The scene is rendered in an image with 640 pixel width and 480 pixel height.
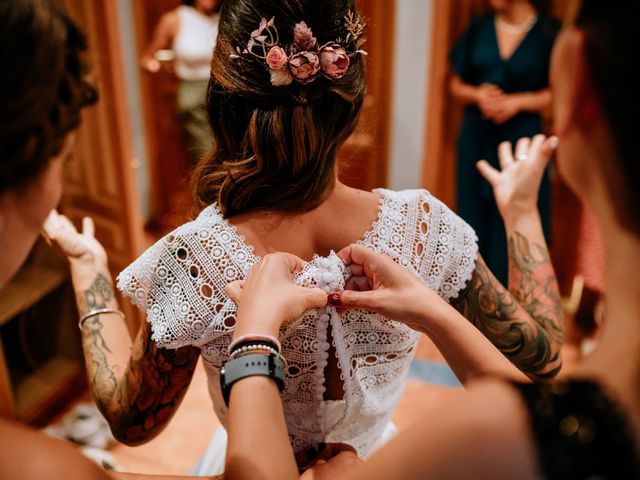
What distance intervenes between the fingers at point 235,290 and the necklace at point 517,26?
215 centimetres

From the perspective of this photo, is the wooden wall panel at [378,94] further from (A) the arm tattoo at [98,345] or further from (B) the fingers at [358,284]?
(B) the fingers at [358,284]

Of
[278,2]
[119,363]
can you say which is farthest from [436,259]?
[119,363]

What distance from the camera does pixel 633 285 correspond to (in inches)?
22.0

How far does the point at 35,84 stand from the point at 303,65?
413 mm

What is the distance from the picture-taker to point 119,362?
3.91ft

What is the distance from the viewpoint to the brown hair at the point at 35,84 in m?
0.59

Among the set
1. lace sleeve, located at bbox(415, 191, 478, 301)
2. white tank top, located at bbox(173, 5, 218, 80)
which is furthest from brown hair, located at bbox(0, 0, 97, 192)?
white tank top, located at bbox(173, 5, 218, 80)

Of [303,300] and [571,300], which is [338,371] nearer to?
[303,300]

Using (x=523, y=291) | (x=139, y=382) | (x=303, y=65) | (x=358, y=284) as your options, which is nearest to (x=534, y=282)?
(x=523, y=291)

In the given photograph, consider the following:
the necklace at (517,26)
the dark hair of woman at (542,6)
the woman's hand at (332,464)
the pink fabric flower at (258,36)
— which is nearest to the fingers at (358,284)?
the woman's hand at (332,464)

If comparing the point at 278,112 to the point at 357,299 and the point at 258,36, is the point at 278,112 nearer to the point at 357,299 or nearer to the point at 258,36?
the point at 258,36

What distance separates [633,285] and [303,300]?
0.47 metres

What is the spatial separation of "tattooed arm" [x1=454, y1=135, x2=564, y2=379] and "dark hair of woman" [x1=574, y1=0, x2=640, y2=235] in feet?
1.95

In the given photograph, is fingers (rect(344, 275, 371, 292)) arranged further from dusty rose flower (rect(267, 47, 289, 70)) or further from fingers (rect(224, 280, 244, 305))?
dusty rose flower (rect(267, 47, 289, 70))
